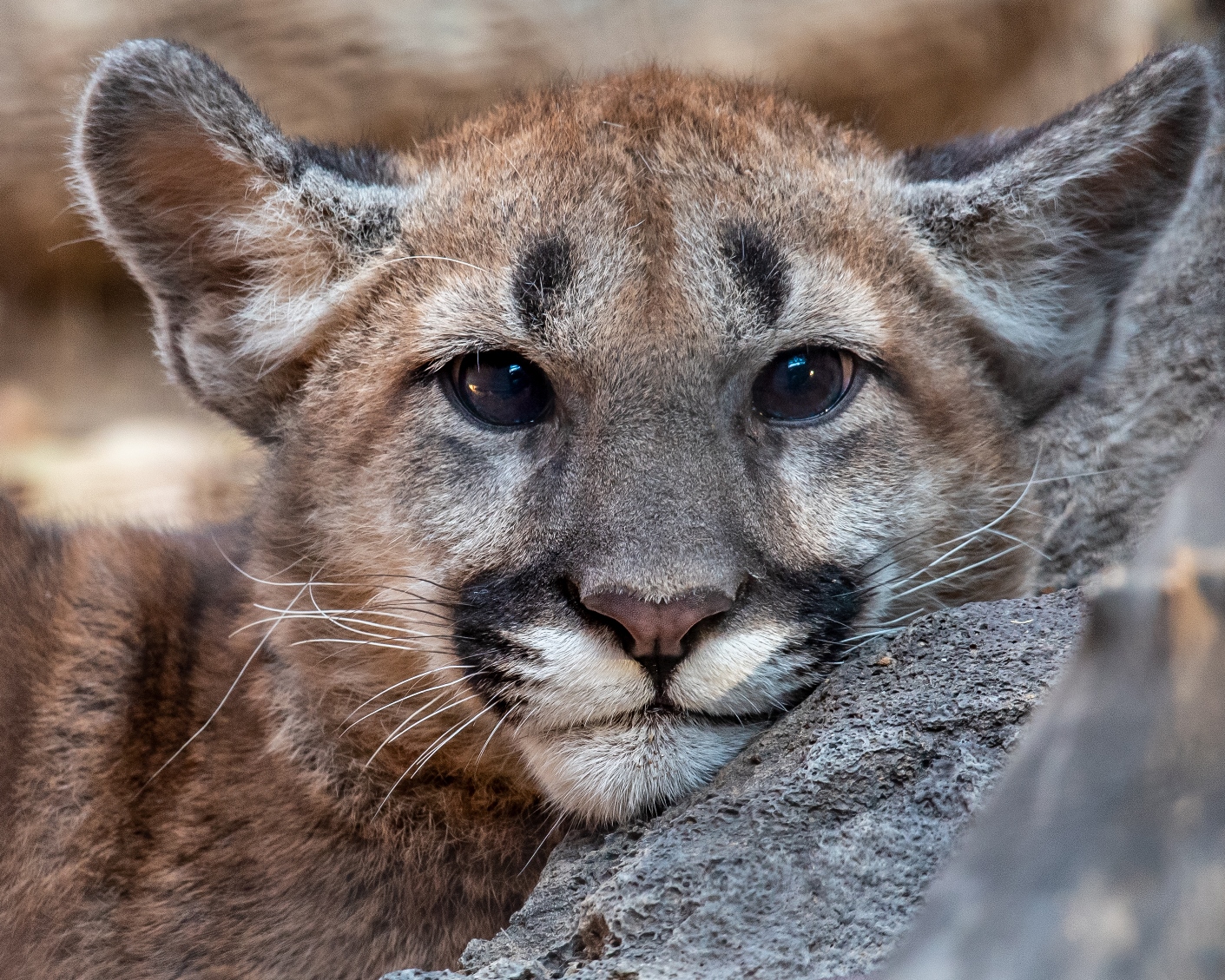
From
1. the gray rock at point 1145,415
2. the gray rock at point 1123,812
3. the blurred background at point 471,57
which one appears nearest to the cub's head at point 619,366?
the gray rock at point 1123,812

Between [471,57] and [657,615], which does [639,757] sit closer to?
[657,615]

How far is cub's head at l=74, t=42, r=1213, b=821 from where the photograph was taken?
3041 mm

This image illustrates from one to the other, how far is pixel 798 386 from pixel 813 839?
1.27 m

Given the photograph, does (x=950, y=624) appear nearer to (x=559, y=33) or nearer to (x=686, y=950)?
(x=686, y=950)

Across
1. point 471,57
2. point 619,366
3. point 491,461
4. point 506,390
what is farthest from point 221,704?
point 471,57

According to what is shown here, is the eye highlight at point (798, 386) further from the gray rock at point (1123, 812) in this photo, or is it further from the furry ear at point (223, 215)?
the gray rock at point (1123, 812)

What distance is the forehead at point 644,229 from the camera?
3.38 m

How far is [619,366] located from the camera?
329cm

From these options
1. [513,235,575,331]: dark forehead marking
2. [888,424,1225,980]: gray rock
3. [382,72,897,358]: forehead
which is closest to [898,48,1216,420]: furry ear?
[382,72,897,358]: forehead

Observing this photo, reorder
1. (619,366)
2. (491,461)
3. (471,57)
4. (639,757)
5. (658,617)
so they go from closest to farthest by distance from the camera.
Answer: (658,617) → (639,757) → (619,366) → (491,461) → (471,57)

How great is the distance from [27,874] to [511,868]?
136 centimetres

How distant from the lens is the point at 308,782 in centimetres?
362

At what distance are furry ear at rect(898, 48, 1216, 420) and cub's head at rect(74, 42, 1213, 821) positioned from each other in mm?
11

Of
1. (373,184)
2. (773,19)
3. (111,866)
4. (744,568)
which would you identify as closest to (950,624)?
(744,568)
